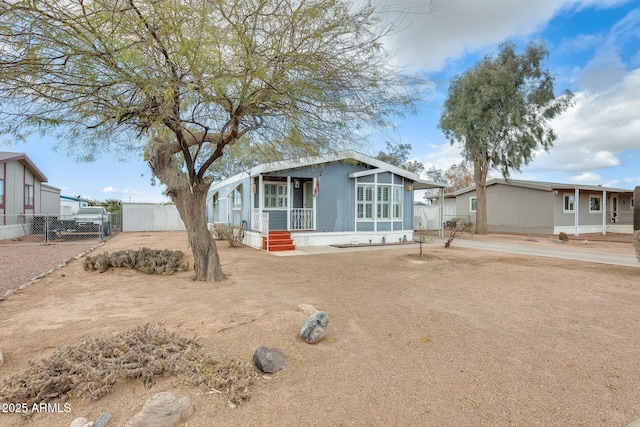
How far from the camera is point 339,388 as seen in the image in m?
2.70

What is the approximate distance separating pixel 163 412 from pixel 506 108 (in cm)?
2052

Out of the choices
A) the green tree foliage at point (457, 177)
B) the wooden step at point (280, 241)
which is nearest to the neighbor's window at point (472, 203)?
the green tree foliage at point (457, 177)

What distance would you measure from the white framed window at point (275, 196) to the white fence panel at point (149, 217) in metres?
13.1

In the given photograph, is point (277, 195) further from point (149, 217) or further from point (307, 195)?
point (149, 217)

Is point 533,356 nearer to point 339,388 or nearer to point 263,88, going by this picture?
A: point 339,388

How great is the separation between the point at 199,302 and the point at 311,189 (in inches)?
360

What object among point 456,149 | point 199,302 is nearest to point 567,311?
point 199,302

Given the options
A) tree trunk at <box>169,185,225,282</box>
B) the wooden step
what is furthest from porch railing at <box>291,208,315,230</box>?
tree trunk at <box>169,185,225,282</box>

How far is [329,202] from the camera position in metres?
13.2

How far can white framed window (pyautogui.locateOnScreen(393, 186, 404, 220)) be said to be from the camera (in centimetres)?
1444

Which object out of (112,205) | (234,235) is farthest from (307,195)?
(112,205)

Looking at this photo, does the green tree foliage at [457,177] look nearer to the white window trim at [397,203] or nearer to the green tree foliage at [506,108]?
the green tree foliage at [506,108]

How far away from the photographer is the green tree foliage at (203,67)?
363 cm

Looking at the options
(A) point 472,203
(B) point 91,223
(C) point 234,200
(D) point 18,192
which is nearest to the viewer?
(C) point 234,200
